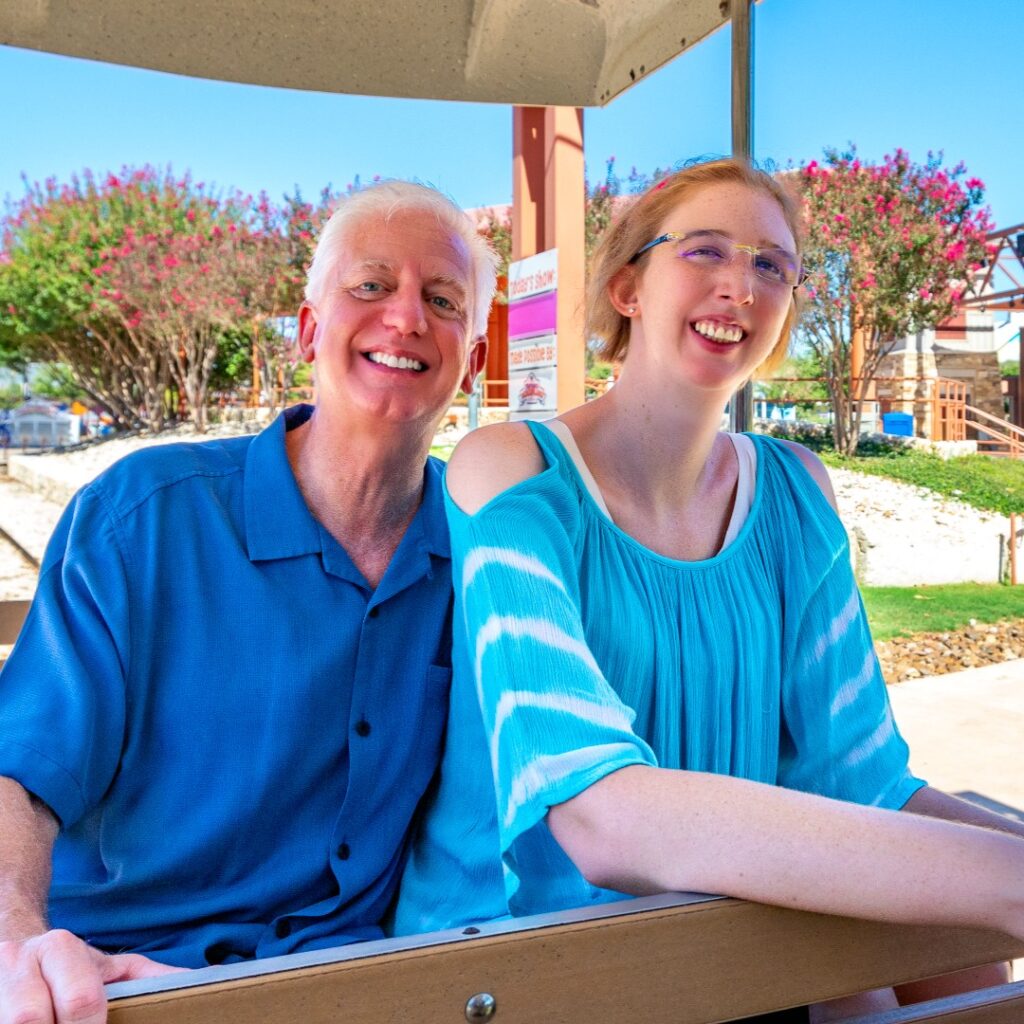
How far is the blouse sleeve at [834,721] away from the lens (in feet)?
4.69

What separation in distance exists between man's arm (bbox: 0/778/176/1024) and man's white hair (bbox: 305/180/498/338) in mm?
816

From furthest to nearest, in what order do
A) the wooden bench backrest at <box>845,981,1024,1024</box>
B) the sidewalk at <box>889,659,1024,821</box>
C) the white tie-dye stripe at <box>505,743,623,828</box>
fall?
the sidewalk at <box>889,659,1024,821</box>, the white tie-dye stripe at <box>505,743,623,828</box>, the wooden bench backrest at <box>845,981,1024,1024</box>

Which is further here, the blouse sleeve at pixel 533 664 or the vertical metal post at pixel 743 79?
the vertical metal post at pixel 743 79

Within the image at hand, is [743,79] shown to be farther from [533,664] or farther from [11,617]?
[11,617]

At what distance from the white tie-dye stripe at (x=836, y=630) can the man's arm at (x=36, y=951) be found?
2.71 ft

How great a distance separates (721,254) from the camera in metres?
1.46

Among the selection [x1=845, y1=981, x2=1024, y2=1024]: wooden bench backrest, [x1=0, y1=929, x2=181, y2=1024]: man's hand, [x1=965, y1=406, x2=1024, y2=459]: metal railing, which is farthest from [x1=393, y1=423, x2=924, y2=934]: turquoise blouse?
[x1=965, y1=406, x2=1024, y2=459]: metal railing

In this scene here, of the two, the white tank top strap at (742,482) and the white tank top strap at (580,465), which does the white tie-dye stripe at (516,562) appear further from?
the white tank top strap at (742,482)

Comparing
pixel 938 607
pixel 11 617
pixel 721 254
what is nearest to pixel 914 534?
pixel 938 607

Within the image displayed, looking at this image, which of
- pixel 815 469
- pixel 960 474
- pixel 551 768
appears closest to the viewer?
pixel 551 768

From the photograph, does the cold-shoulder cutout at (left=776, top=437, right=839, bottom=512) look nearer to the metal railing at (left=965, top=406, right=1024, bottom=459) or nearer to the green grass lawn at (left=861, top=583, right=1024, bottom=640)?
the metal railing at (left=965, top=406, right=1024, bottom=459)

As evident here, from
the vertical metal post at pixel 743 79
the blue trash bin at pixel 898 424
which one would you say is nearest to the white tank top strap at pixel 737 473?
the vertical metal post at pixel 743 79

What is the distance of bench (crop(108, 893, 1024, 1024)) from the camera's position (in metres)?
0.70

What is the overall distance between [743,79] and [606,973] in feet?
5.87
